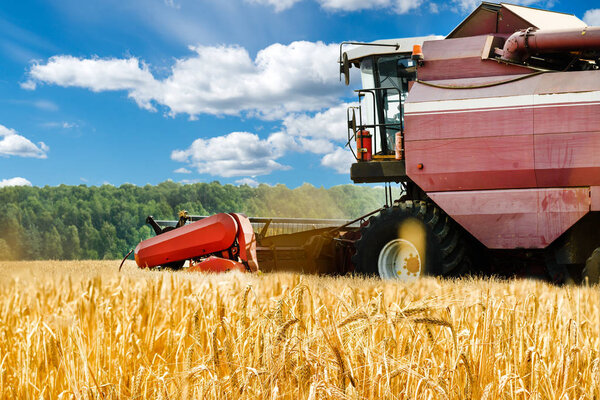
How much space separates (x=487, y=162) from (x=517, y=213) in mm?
635

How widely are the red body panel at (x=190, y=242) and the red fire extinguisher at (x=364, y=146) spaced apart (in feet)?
5.91

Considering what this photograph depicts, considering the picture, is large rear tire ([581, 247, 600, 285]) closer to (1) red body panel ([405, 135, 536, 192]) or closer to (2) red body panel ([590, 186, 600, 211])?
(2) red body panel ([590, 186, 600, 211])

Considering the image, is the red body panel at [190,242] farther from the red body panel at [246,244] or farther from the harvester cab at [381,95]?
the harvester cab at [381,95]

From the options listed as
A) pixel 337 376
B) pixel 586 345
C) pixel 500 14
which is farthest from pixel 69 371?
pixel 500 14

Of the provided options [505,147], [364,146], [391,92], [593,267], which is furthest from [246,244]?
[593,267]

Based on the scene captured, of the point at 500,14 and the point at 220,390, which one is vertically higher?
the point at 500,14

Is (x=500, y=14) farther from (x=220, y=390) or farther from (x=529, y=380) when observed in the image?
(x=220, y=390)

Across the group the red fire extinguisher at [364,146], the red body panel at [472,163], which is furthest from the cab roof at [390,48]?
the red body panel at [472,163]

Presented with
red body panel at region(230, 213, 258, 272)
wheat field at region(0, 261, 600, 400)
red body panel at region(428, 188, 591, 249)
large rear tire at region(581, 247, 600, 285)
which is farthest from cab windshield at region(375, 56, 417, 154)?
wheat field at region(0, 261, 600, 400)

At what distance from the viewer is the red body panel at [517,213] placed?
6332 millimetres

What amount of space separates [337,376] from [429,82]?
5.71 metres

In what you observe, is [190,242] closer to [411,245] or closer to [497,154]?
[411,245]

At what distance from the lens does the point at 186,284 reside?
3.82m

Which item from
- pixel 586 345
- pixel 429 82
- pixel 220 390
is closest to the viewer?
pixel 220 390
